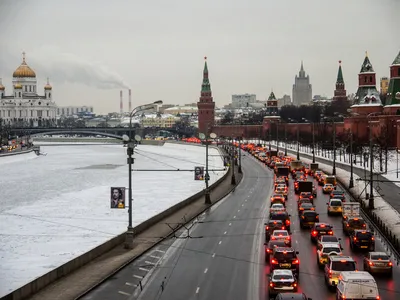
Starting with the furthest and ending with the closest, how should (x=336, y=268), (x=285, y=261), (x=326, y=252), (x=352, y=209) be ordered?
1. (x=352, y=209)
2. (x=326, y=252)
3. (x=285, y=261)
4. (x=336, y=268)

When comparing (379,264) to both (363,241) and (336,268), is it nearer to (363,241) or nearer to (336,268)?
(336,268)

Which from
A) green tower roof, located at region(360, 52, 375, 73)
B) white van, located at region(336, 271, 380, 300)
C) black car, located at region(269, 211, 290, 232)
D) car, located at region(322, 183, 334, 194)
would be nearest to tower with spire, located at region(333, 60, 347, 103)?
green tower roof, located at region(360, 52, 375, 73)

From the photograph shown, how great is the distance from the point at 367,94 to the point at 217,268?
102 meters

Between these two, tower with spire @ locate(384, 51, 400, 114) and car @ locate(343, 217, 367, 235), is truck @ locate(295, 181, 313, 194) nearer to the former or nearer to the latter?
car @ locate(343, 217, 367, 235)

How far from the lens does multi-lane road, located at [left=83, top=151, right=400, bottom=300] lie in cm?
2209

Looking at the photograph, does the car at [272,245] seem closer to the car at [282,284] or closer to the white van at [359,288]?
the car at [282,284]

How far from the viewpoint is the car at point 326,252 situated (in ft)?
82.9

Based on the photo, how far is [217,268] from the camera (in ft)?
85.3

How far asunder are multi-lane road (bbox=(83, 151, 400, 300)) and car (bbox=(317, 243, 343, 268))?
389 millimetres

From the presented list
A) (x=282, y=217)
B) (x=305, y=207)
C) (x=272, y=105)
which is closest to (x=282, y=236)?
(x=282, y=217)

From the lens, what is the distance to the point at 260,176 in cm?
7644

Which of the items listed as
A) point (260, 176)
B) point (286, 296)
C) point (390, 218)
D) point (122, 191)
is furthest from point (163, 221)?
point (260, 176)

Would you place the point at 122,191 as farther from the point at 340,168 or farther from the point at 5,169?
the point at 5,169

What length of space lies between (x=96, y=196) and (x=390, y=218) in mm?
30028
